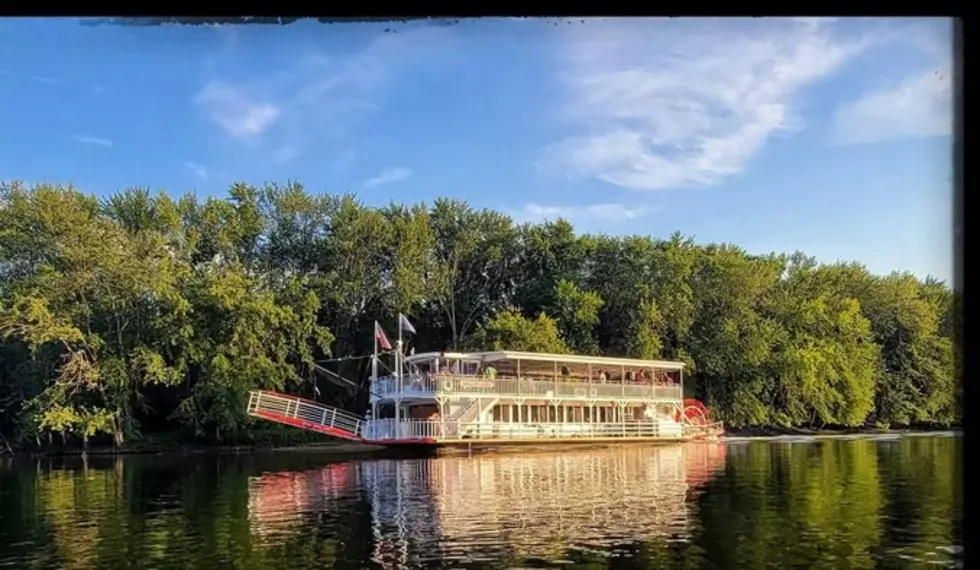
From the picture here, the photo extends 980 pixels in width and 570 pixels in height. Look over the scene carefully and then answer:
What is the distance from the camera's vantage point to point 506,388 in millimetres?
29016

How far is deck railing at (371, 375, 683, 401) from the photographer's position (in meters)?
28.2

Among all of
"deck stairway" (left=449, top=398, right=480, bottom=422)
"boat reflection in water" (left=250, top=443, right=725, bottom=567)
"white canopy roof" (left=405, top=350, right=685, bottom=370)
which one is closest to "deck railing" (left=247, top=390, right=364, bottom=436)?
"white canopy roof" (left=405, top=350, right=685, bottom=370)

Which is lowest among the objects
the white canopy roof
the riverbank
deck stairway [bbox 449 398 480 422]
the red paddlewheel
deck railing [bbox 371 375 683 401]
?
the riverbank

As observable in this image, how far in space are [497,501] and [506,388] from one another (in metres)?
13.6

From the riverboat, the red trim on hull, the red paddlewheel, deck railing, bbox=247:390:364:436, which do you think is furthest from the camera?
the red paddlewheel

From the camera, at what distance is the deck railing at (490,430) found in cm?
2745

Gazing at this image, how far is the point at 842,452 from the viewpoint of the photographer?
27.0m

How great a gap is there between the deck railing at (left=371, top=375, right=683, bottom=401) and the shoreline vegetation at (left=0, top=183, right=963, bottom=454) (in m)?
3.19

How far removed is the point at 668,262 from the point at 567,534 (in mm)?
28448

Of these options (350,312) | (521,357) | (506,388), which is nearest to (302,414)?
(350,312)

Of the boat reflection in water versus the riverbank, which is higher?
the boat reflection in water

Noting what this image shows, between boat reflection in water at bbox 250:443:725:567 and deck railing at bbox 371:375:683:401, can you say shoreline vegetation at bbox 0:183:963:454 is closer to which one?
deck railing at bbox 371:375:683:401

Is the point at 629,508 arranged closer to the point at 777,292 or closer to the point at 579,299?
the point at 579,299

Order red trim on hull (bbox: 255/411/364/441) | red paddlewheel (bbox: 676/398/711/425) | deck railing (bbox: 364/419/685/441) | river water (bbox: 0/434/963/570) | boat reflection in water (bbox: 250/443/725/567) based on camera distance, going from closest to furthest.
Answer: river water (bbox: 0/434/963/570) < boat reflection in water (bbox: 250/443/725/567) < deck railing (bbox: 364/419/685/441) < red trim on hull (bbox: 255/411/364/441) < red paddlewheel (bbox: 676/398/711/425)
